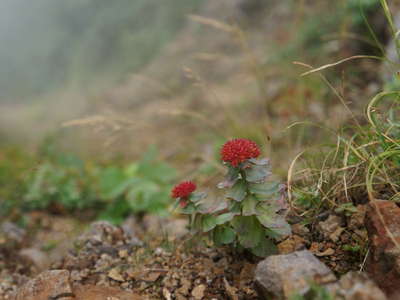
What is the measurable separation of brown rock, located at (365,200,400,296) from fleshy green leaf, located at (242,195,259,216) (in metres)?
0.34

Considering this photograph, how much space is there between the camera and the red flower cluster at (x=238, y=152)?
1131 mm

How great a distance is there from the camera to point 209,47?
5.35 metres

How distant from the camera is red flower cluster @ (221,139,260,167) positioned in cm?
113

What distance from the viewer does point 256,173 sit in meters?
1.18

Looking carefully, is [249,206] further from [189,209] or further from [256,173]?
[189,209]

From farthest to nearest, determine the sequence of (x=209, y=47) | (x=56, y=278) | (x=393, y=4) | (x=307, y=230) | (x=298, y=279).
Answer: (x=209, y=47) → (x=393, y=4) → (x=307, y=230) → (x=56, y=278) → (x=298, y=279)

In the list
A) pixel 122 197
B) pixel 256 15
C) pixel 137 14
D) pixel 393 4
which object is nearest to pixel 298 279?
pixel 122 197

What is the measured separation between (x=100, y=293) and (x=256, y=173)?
0.68 metres

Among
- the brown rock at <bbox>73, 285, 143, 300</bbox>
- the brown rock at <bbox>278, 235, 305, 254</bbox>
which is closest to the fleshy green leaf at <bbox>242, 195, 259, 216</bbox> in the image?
the brown rock at <bbox>278, 235, 305, 254</bbox>

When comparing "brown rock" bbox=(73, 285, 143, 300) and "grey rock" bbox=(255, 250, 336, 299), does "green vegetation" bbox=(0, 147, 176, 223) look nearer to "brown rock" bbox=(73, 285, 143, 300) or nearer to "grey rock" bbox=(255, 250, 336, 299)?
"brown rock" bbox=(73, 285, 143, 300)

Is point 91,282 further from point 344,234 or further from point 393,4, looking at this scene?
point 393,4

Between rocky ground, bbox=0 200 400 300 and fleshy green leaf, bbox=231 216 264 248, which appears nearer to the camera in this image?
rocky ground, bbox=0 200 400 300

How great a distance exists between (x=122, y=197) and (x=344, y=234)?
5.68 ft

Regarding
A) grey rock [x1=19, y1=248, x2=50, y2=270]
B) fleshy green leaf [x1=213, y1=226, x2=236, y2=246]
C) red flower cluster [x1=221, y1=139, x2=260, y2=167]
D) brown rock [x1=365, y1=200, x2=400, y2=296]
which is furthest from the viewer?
grey rock [x1=19, y1=248, x2=50, y2=270]
